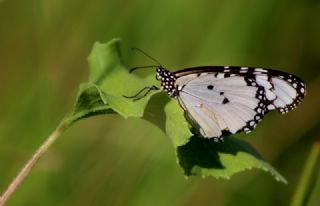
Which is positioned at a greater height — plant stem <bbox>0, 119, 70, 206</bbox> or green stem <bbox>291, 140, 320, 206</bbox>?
plant stem <bbox>0, 119, 70, 206</bbox>

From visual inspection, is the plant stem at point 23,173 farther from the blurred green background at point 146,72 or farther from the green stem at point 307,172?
the blurred green background at point 146,72

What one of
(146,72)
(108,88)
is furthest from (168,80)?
(146,72)

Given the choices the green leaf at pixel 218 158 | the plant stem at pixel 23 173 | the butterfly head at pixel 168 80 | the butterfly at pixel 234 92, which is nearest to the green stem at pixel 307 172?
the butterfly at pixel 234 92

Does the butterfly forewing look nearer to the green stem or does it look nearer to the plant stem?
the green stem

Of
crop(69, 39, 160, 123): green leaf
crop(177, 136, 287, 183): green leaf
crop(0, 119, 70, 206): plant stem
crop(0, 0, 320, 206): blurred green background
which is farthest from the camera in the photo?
crop(0, 0, 320, 206): blurred green background

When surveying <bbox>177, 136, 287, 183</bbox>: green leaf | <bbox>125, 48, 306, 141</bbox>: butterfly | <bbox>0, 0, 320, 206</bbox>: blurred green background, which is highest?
<bbox>125, 48, 306, 141</bbox>: butterfly

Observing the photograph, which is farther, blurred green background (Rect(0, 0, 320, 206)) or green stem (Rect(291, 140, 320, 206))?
blurred green background (Rect(0, 0, 320, 206))

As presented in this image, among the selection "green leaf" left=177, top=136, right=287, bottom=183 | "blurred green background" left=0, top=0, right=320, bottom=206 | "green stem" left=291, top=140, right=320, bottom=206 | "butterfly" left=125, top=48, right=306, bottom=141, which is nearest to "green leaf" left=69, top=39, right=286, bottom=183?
"green leaf" left=177, top=136, right=287, bottom=183
